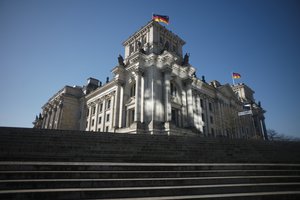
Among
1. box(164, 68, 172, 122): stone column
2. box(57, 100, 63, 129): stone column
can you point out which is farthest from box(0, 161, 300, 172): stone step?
box(57, 100, 63, 129): stone column

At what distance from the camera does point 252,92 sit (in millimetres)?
69125

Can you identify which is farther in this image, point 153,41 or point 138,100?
point 153,41

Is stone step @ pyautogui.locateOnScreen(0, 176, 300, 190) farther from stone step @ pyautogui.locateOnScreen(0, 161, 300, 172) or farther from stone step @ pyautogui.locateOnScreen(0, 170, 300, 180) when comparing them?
stone step @ pyautogui.locateOnScreen(0, 161, 300, 172)

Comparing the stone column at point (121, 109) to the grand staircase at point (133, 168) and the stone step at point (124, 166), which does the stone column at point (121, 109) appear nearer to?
the grand staircase at point (133, 168)

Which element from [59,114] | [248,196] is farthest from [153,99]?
[59,114]

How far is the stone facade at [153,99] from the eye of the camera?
97.9 ft

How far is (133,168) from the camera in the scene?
7957 mm

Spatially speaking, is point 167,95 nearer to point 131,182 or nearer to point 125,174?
point 125,174

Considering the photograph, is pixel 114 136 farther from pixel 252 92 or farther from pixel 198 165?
pixel 252 92

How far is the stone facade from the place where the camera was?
29828 millimetres

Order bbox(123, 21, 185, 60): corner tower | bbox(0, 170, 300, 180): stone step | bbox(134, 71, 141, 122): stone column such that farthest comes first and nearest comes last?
bbox(123, 21, 185, 60): corner tower → bbox(134, 71, 141, 122): stone column → bbox(0, 170, 300, 180): stone step

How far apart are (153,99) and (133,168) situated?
71.6 feet

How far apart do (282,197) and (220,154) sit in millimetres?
4481

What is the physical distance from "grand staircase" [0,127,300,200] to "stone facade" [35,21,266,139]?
15675 mm
